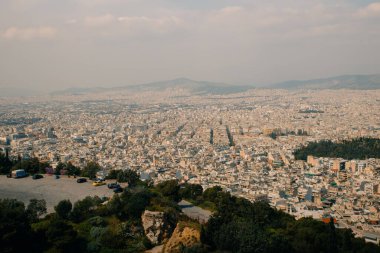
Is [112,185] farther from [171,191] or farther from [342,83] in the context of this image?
[342,83]

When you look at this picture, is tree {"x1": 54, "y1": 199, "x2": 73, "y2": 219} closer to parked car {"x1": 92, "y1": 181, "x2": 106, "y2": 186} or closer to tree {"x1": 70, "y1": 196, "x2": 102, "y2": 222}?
tree {"x1": 70, "y1": 196, "x2": 102, "y2": 222}

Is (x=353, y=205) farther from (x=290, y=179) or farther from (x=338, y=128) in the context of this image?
(x=338, y=128)

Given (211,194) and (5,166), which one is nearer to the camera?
(211,194)

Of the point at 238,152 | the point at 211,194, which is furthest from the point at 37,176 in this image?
the point at 238,152

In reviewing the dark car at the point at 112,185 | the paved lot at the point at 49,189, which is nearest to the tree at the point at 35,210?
the paved lot at the point at 49,189

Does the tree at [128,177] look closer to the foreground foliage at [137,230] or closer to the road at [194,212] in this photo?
the road at [194,212]

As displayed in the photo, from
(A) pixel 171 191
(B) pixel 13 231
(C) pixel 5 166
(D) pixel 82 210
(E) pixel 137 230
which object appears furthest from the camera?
(C) pixel 5 166

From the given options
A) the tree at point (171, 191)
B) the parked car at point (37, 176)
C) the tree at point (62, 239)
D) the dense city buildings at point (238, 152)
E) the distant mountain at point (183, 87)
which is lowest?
the dense city buildings at point (238, 152)
